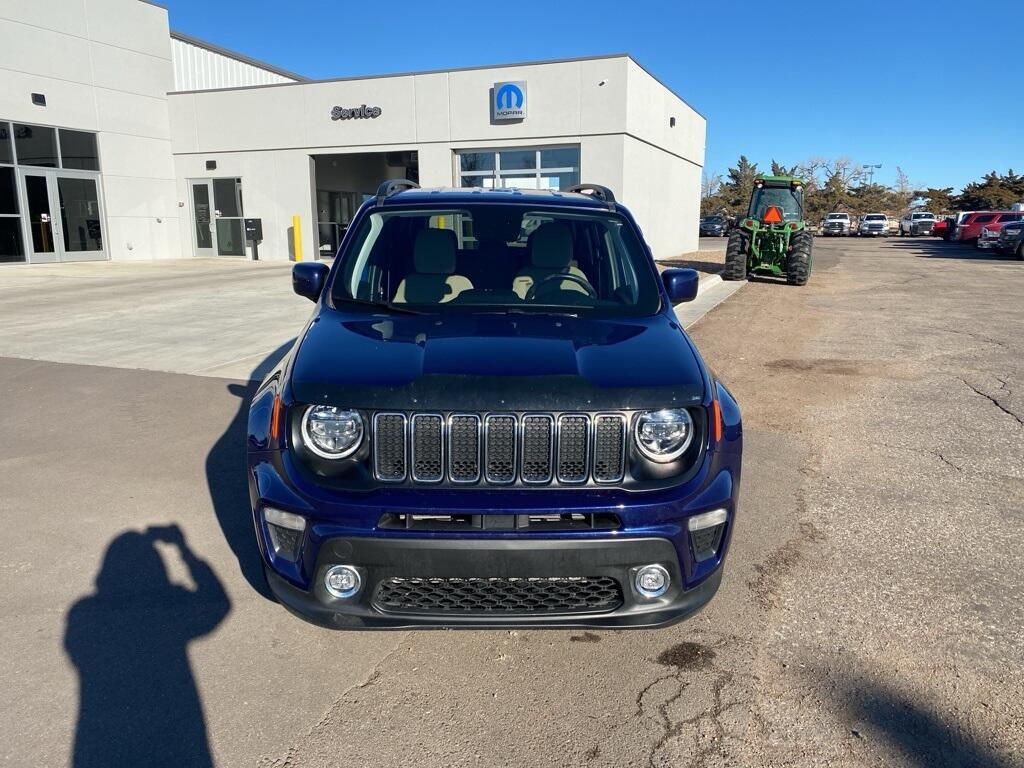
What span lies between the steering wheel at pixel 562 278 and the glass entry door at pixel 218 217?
2489cm

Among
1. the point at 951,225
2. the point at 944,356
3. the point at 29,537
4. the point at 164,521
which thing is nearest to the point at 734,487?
the point at 164,521

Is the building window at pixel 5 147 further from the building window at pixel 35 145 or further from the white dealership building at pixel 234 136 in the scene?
the building window at pixel 35 145

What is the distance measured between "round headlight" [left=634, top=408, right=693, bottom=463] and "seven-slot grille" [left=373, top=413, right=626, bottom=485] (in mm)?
115

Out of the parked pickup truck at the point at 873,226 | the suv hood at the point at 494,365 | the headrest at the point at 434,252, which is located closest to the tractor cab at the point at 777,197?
the headrest at the point at 434,252

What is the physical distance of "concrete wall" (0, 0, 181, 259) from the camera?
854 inches

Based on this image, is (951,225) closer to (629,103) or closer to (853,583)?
(629,103)

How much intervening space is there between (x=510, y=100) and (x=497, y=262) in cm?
1972

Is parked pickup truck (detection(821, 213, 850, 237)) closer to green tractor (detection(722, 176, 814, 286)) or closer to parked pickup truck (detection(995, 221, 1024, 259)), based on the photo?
parked pickup truck (detection(995, 221, 1024, 259))

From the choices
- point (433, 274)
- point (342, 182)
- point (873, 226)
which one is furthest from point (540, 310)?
point (873, 226)

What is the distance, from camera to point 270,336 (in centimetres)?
994

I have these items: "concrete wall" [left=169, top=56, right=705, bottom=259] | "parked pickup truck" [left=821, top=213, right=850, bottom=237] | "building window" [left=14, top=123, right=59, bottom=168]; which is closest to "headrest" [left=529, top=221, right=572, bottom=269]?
"concrete wall" [left=169, top=56, right=705, bottom=259]

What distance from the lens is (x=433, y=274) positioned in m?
3.89

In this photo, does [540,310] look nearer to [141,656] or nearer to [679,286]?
[679,286]

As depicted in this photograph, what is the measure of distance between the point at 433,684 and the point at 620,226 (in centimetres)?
256
